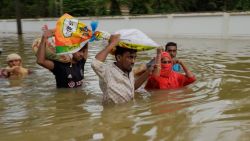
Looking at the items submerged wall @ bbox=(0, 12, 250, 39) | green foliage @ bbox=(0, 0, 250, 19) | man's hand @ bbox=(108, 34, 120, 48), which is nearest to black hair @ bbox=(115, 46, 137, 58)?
man's hand @ bbox=(108, 34, 120, 48)

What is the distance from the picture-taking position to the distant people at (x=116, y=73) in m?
5.74

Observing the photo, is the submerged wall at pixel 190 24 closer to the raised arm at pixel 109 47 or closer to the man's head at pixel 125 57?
the man's head at pixel 125 57

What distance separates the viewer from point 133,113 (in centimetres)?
610

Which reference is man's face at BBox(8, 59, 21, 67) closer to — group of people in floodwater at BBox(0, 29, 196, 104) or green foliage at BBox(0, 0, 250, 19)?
group of people in floodwater at BBox(0, 29, 196, 104)

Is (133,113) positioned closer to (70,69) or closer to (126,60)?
(126,60)

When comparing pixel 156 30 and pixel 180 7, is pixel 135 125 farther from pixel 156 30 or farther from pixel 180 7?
pixel 180 7

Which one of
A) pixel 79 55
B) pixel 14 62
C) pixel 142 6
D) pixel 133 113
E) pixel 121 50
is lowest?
pixel 142 6

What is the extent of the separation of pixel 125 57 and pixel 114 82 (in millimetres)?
369

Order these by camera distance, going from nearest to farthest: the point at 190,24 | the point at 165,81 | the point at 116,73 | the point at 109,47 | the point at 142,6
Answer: the point at 109,47 < the point at 116,73 < the point at 165,81 < the point at 190,24 < the point at 142,6

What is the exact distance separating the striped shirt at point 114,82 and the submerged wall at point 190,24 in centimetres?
1690

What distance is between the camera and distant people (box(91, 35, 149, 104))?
226 inches

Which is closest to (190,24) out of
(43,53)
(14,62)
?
(14,62)

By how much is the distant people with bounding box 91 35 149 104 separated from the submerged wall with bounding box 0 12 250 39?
16.9 meters

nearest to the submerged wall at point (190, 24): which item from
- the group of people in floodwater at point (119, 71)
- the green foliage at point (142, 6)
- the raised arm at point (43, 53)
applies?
the green foliage at point (142, 6)
